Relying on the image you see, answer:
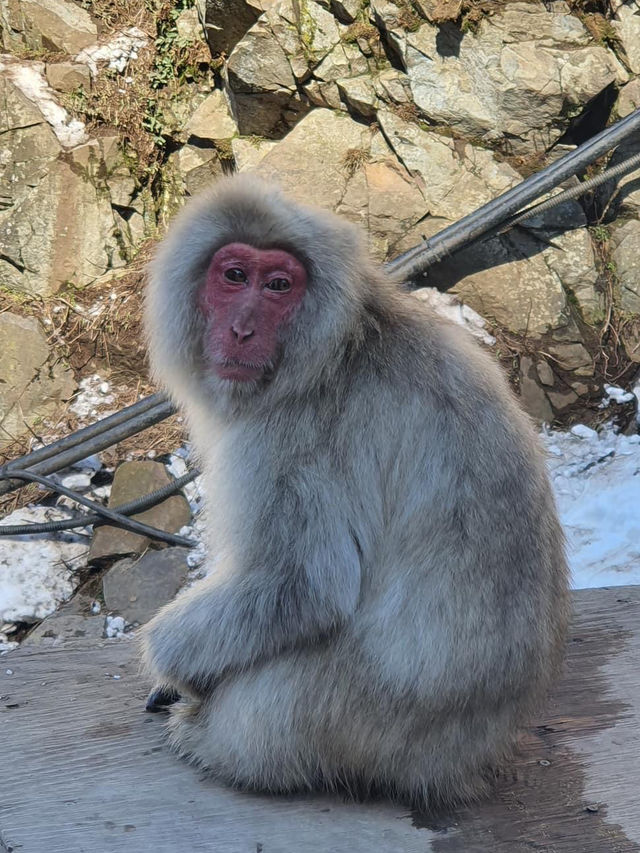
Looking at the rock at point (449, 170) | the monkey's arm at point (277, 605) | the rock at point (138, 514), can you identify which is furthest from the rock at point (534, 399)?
the monkey's arm at point (277, 605)

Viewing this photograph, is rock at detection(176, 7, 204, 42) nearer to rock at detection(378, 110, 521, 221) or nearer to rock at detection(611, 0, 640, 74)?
rock at detection(378, 110, 521, 221)

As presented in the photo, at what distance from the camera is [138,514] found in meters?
5.70

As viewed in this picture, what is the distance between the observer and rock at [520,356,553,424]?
19.4 feet

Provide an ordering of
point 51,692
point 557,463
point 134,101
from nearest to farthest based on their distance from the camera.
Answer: point 51,692
point 557,463
point 134,101

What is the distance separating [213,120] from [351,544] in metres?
5.71

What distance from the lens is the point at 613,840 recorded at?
2.10 meters

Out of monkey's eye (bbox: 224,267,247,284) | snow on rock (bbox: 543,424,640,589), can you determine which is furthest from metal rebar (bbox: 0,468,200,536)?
monkey's eye (bbox: 224,267,247,284)

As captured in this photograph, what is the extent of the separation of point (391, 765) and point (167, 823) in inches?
20.9

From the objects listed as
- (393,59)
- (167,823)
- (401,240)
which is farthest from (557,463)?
(167,823)

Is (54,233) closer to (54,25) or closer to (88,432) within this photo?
(54,25)

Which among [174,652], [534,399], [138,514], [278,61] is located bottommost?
[174,652]

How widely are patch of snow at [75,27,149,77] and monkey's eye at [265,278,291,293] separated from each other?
5796 mm

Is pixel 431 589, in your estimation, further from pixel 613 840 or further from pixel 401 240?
pixel 401 240

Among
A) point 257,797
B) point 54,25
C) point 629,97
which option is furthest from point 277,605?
point 54,25
